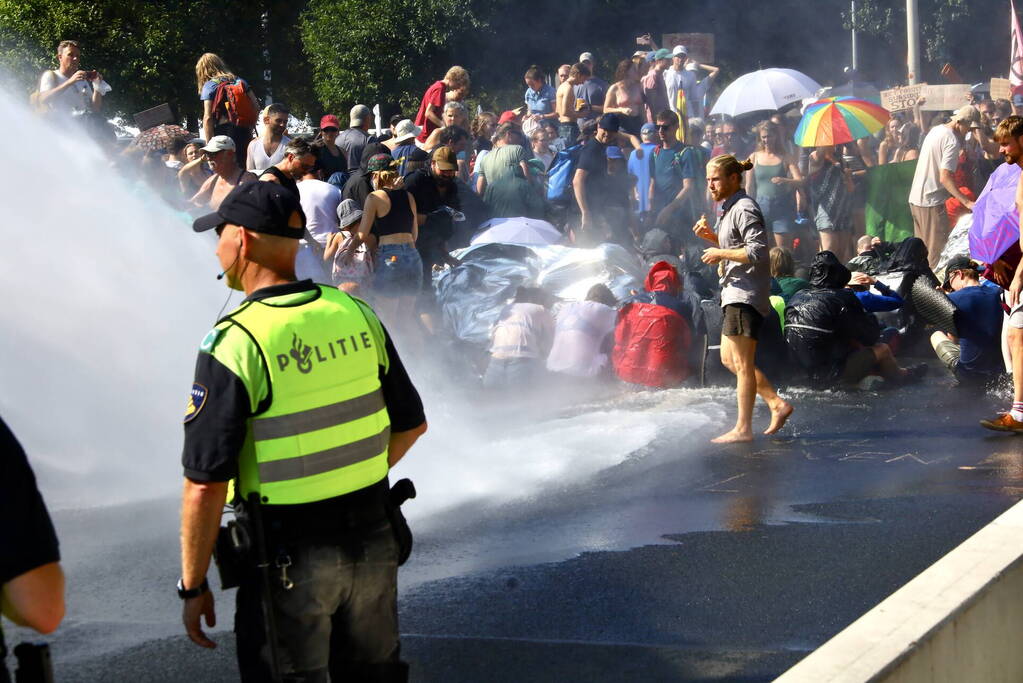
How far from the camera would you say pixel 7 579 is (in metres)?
2.47

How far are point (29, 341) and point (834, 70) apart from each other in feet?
112

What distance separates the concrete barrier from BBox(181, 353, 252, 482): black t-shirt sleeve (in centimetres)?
140

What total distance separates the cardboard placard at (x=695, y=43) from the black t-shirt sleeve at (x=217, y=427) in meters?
18.2

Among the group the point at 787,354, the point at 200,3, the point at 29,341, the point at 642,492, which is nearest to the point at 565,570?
the point at 642,492

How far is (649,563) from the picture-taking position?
6074 mm

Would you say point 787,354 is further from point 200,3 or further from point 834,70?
point 834,70

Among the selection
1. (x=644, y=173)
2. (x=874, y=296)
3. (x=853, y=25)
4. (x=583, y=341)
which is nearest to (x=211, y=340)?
(x=583, y=341)

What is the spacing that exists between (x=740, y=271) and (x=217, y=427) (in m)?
5.47

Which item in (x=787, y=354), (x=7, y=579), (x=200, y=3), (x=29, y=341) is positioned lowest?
(x=787, y=354)

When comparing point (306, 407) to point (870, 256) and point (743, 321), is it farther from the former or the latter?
point (870, 256)

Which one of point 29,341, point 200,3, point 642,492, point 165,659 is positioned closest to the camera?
point 165,659

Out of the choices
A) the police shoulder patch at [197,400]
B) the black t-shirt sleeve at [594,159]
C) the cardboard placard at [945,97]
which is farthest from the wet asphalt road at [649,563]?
the cardboard placard at [945,97]

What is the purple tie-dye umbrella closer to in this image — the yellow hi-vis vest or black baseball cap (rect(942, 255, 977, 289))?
black baseball cap (rect(942, 255, 977, 289))

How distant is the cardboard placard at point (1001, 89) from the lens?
18266 mm
